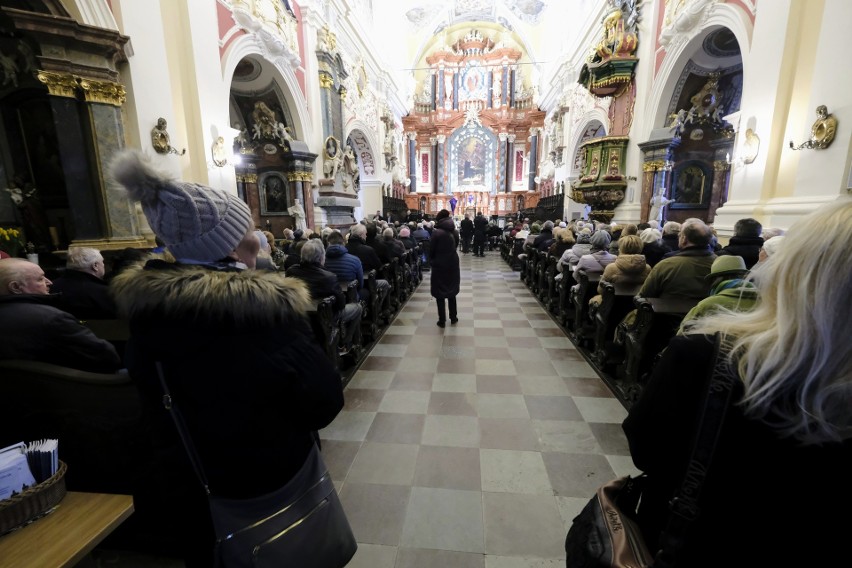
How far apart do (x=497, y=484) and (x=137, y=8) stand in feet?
23.1

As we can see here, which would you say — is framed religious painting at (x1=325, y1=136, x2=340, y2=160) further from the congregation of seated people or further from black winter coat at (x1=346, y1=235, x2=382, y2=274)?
the congregation of seated people

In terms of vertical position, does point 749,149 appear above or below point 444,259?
above

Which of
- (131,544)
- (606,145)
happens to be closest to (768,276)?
(131,544)

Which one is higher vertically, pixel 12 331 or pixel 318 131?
pixel 318 131

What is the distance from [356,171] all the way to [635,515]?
1214cm

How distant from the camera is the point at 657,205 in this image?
828 cm

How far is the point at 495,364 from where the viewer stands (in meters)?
4.04

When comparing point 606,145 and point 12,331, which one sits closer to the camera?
point 12,331

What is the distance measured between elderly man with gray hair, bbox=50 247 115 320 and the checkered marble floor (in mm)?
1751

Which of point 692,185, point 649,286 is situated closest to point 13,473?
point 649,286

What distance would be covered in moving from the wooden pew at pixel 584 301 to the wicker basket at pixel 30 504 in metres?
4.25

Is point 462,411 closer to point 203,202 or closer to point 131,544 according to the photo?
point 131,544

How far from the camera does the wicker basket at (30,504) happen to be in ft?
3.38

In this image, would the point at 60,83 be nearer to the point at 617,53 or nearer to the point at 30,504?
the point at 30,504
